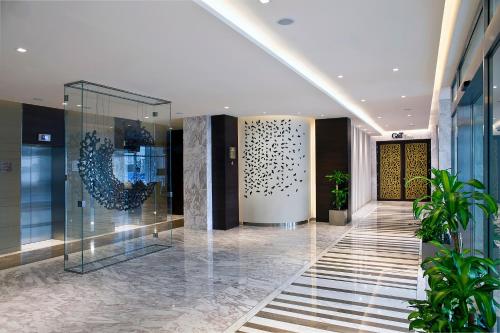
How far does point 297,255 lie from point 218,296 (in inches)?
102

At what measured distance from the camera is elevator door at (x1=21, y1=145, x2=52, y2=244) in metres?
8.12

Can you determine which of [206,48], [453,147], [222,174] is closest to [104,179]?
[206,48]

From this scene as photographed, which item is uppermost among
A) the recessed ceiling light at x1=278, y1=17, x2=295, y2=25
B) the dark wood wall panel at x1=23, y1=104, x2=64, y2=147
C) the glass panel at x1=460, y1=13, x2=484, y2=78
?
the recessed ceiling light at x1=278, y1=17, x2=295, y2=25

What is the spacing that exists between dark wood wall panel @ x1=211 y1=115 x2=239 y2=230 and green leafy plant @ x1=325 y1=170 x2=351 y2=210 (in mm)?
3008

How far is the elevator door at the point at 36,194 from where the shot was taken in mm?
8117

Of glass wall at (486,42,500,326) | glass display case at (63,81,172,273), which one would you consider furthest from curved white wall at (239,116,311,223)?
glass wall at (486,42,500,326)

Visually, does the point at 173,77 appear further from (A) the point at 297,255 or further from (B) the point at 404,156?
(B) the point at 404,156

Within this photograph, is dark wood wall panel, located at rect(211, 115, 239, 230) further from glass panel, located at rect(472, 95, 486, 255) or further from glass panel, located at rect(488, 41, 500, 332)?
glass panel, located at rect(488, 41, 500, 332)

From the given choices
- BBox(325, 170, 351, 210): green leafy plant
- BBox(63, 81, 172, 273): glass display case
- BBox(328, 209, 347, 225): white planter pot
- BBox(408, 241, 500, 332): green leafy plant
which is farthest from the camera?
BBox(325, 170, 351, 210): green leafy plant

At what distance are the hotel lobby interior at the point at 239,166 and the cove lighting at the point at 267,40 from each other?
26 mm

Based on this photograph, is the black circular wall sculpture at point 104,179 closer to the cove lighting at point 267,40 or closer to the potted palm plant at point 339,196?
the cove lighting at point 267,40

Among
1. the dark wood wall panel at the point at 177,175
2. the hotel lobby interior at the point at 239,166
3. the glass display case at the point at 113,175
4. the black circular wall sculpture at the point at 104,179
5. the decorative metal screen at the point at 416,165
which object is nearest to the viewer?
the hotel lobby interior at the point at 239,166

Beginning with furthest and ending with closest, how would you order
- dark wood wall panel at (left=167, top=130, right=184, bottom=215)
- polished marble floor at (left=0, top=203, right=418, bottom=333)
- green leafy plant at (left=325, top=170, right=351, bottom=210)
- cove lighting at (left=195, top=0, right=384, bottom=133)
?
dark wood wall panel at (left=167, top=130, right=184, bottom=215)
green leafy plant at (left=325, top=170, right=351, bottom=210)
polished marble floor at (left=0, top=203, right=418, bottom=333)
cove lighting at (left=195, top=0, right=384, bottom=133)

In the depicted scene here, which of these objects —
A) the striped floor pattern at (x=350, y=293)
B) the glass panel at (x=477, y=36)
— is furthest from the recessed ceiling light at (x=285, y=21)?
the striped floor pattern at (x=350, y=293)
